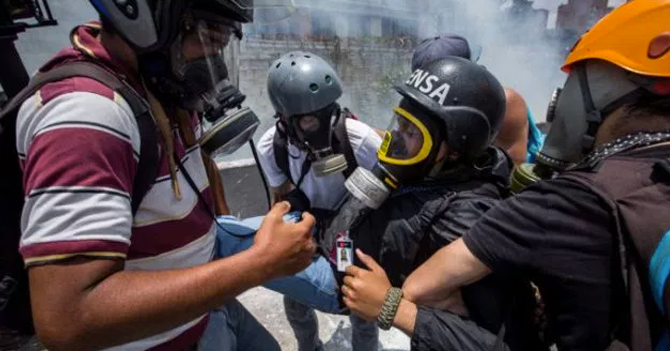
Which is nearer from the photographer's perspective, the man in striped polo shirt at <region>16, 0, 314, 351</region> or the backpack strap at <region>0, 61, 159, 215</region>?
the man in striped polo shirt at <region>16, 0, 314, 351</region>

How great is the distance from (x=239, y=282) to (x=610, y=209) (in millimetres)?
1000

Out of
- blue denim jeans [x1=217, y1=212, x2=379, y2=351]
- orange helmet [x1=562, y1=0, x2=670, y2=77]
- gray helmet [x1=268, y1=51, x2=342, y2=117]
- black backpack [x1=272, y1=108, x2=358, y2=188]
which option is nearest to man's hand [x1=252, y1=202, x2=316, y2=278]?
blue denim jeans [x1=217, y1=212, x2=379, y2=351]

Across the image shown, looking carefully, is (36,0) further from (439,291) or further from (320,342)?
(320,342)

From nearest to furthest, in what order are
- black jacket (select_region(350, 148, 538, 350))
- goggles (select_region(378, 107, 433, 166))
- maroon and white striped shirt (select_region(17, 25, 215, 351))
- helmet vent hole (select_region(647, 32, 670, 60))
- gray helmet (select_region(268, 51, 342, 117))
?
maroon and white striped shirt (select_region(17, 25, 215, 351))
helmet vent hole (select_region(647, 32, 670, 60))
black jacket (select_region(350, 148, 538, 350))
goggles (select_region(378, 107, 433, 166))
gray helmet (select_region(268, 51, 342, 117))

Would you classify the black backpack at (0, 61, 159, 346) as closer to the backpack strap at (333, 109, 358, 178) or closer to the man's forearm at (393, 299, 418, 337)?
the man's forearm at (393, 299, 418, 337)

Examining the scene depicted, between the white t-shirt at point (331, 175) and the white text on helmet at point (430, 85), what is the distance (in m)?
0.94

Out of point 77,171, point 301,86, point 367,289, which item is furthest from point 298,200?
point 77,171

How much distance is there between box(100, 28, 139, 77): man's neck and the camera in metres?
1.22

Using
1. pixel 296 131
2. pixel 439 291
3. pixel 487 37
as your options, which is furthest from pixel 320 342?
pixel 487 37

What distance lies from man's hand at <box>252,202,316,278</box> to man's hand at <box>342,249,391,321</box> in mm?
289

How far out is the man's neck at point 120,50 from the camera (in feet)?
Answer: 4.00

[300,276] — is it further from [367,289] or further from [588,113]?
[588,113]

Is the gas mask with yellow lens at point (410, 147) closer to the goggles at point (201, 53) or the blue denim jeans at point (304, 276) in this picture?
the blue denim jeans at point (304, 276)

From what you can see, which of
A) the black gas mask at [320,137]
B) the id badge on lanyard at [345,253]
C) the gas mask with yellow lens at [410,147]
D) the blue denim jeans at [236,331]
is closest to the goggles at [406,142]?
the gas mask with yellow lens at [410,147]
